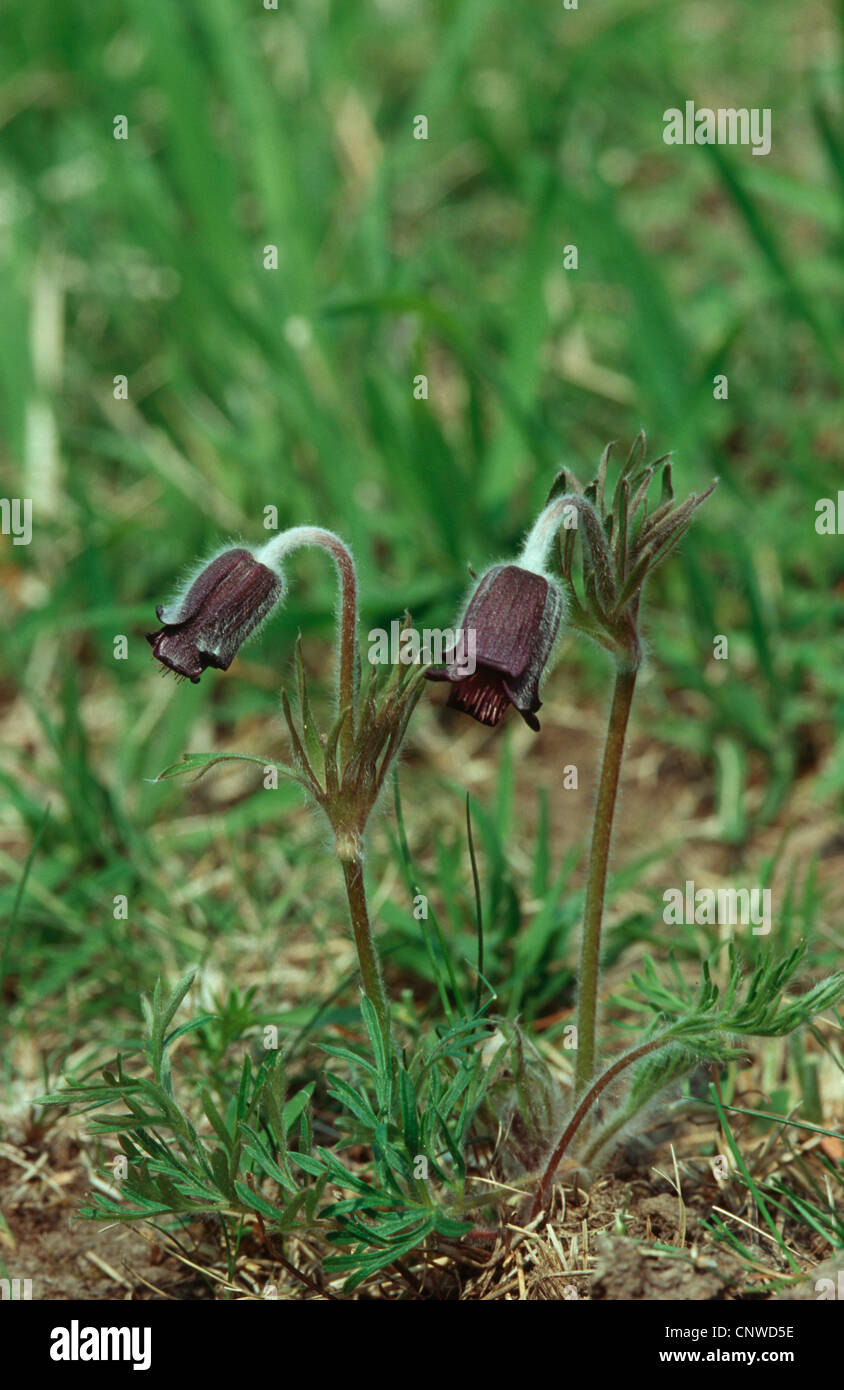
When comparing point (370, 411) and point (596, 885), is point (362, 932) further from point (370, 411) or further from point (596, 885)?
point (370, 411)

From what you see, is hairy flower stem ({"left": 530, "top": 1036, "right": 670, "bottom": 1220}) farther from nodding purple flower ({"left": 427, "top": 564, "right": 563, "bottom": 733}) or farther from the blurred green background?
the blurred green background

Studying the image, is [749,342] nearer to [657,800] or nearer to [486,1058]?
[657,800]

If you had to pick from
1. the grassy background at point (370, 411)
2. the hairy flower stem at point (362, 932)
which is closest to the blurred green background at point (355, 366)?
the grassy background at point (370, 411)

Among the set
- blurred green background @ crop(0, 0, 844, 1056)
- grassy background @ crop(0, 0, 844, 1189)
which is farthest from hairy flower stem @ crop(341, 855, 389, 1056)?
blurred green background @ crop(0, 0, 844, 1056)

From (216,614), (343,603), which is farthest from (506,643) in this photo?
(216,614)

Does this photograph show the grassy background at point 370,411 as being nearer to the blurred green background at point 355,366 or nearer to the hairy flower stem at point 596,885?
the blurred green background at point 355,366
